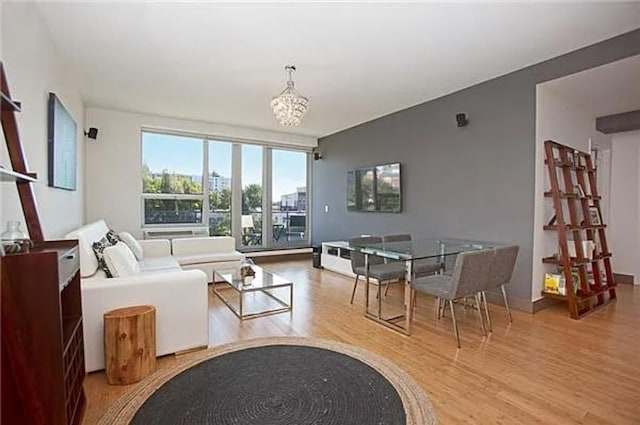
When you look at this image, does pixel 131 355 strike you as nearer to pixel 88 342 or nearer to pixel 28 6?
pixel 88 342

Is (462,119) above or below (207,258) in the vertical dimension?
above

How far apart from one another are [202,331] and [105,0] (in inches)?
104

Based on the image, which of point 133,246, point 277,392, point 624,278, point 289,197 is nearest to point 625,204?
point 624,278

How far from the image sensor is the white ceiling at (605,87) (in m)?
3.22

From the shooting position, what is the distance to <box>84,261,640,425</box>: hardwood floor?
6.57 feet

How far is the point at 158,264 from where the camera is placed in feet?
13.6

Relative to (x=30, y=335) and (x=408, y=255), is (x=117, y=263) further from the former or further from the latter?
(x=408, y=255)

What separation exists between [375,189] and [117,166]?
14.2ft

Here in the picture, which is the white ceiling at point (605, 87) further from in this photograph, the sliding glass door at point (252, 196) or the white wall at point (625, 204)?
the sliding glass door at point (252, 196)

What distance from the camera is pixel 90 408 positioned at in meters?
1.99

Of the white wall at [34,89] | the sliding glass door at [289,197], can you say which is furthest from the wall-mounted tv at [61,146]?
the sliding glass door at [289,197]

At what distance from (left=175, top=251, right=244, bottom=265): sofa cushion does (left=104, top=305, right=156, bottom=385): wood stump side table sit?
235cm

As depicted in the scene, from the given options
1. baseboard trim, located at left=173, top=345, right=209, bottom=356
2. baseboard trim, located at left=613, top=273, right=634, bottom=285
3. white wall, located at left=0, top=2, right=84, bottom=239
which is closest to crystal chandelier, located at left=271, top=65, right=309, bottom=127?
white wall, located at left=0, top=2, right=84, bottom=239

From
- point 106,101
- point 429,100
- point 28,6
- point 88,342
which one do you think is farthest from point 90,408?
point 429,100
